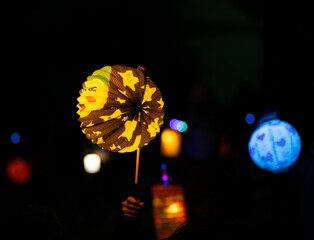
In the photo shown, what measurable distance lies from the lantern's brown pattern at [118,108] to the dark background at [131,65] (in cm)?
240

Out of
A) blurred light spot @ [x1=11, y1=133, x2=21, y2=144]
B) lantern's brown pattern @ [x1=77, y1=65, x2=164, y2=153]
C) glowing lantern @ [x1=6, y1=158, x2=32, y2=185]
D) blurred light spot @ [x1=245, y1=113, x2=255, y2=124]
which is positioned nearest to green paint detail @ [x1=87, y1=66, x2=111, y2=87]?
lantern's brown pattern @ [x1=77, y1=65, x2=164, y2=153]

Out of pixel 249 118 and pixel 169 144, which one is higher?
pixel 249 118

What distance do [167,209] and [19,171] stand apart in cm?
646

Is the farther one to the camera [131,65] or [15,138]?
[131,65]

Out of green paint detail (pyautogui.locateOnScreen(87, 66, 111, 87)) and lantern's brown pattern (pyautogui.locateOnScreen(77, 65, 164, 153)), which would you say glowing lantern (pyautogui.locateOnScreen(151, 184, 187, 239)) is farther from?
green paint detail (pyautogui.locateOnScreen(87, 66, 111, 87))

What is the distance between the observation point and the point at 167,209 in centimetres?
460

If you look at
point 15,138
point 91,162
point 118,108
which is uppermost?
point 118,108

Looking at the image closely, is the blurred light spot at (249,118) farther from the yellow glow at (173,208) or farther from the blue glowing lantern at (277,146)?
the yellow glow at (173,208)

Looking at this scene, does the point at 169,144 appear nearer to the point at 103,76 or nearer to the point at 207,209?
the point at 207,209

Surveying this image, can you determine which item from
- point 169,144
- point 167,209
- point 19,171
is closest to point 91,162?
point 169,144

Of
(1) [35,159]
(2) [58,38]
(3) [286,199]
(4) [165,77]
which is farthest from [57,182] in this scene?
(3) [286,199]

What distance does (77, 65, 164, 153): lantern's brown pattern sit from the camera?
3.19m

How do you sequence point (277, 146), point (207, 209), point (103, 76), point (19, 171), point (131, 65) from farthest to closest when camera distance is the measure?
point (131, 65) < point (19, 171) < point (277, 146) < point (207, 209) < point (103, 76)

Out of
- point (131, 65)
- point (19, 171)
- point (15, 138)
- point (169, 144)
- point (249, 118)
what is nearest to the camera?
point (249, 118)
